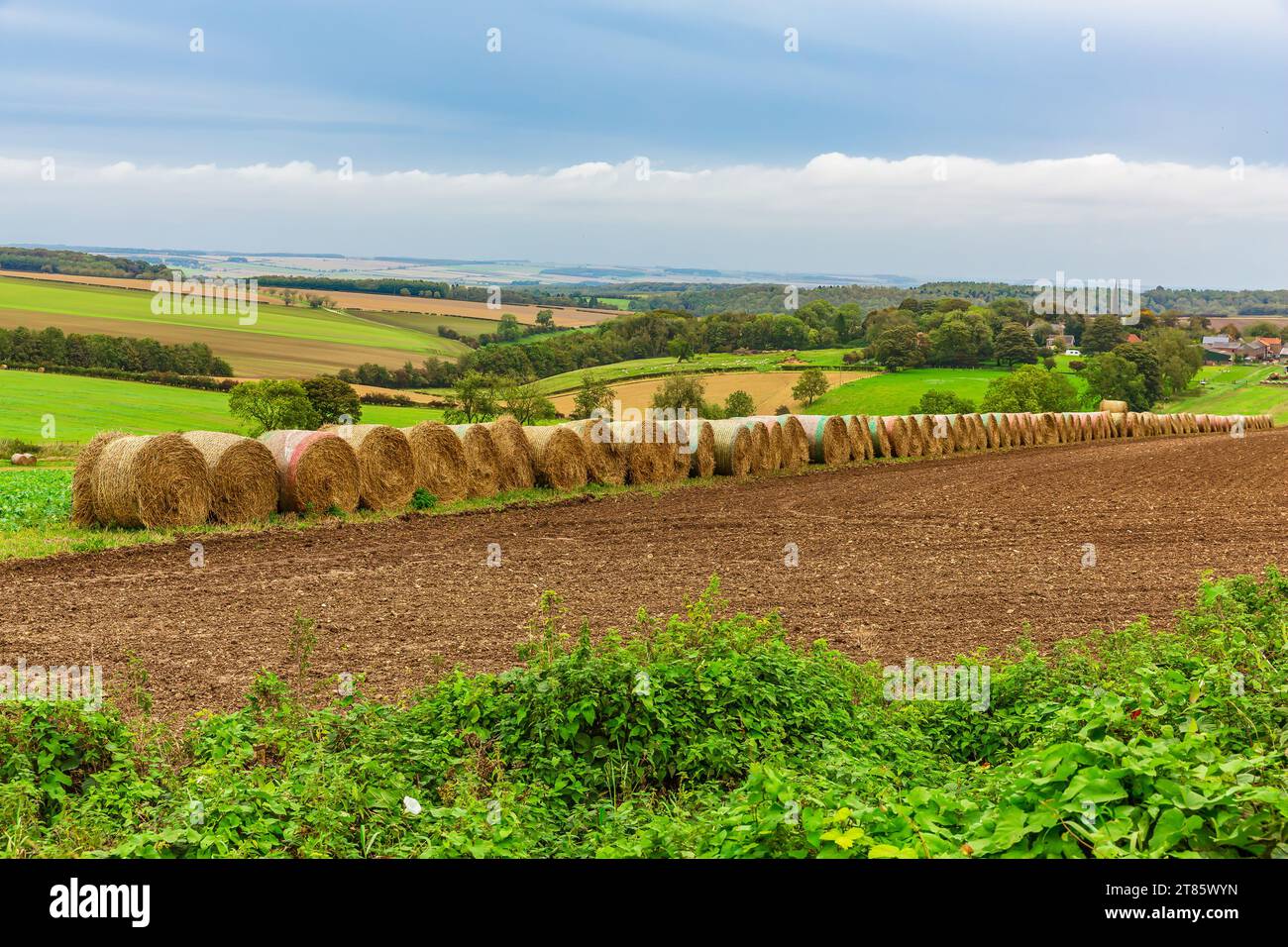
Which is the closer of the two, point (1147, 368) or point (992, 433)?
point (992, 433)

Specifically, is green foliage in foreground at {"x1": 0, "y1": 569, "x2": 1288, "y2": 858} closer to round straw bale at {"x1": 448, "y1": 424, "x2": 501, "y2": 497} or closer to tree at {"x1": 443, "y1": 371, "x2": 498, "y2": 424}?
round straw bale at {"x1": 448, "y1": 424, "x2": 501, "y2": 497}

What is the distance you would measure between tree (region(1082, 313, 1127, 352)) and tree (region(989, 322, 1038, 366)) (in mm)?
19536

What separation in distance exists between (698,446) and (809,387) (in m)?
44.1

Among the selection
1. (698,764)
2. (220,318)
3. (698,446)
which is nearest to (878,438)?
(698,446)

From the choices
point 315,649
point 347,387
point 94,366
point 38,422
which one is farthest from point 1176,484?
point 94,366

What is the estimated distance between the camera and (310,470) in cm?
1820

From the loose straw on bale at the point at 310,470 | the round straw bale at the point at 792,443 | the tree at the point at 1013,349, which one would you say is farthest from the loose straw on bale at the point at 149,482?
the tree at the point at 1013,349

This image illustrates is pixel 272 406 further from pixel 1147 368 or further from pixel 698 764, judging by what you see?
pixel 1147 368

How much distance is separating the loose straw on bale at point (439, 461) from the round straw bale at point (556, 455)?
6.45 feet

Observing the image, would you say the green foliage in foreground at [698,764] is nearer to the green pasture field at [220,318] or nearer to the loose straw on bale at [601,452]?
the loose straw on bale at [601,452]

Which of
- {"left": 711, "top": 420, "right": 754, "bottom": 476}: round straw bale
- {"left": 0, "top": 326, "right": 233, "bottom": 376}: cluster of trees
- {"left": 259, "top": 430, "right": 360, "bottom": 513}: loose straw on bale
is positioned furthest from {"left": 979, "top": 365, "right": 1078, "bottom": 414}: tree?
{"left": 259, "top": 430, "right": 360, "bottom": 513}: loose straw on bale

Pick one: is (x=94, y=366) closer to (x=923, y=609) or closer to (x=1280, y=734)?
(x=923, y=609)

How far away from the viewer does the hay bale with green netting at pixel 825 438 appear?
3148 centimetres
